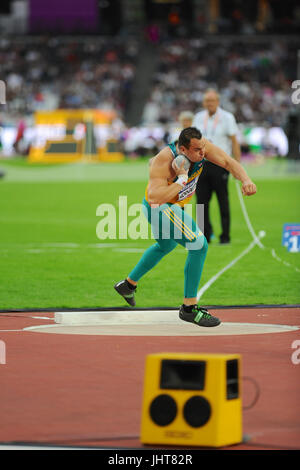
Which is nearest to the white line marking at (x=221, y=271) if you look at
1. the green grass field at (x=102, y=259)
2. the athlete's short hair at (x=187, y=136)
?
the green grass field at (x=102, y=259)

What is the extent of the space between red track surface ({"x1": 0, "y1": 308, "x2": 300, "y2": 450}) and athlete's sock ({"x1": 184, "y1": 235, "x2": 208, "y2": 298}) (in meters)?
0.65

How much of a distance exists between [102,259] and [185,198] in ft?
18.6

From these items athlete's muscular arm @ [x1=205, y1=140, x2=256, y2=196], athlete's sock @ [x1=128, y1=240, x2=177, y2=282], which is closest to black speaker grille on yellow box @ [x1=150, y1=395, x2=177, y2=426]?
athlete's muscular arm @ [x1=205, y1=140, x2=256, y2=196]

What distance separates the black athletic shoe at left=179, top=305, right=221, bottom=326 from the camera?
9.57m

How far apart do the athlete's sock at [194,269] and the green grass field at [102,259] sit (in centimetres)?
155

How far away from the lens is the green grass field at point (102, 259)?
11734 mm

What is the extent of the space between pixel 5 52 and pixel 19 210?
4163 centimetres

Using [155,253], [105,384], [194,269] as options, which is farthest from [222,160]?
[105,384]

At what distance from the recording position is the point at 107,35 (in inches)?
2537

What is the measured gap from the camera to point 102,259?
1531 centimetres

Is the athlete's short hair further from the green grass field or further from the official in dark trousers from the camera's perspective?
the official in dark trousers

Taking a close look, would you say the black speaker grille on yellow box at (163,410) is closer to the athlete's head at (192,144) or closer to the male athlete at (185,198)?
the male athlete at (185,198)

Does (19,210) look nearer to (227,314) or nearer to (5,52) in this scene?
(227,314)
